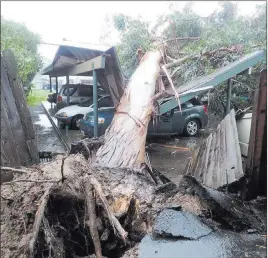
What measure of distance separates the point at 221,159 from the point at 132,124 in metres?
1.69

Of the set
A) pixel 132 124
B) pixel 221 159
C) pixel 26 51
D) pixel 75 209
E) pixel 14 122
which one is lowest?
pixel 75 209

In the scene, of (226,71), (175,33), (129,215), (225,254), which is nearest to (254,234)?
(225,254)

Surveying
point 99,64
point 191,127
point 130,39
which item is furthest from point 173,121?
point 99,64

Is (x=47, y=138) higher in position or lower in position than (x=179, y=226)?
lower

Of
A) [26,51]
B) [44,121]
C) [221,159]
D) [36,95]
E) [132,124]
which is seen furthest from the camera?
[44,121]

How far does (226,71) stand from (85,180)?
494 centimetres

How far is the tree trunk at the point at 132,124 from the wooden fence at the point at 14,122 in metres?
1.60

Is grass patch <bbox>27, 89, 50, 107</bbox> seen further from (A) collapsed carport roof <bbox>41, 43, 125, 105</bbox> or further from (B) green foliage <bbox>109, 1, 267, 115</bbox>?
(B) green foliage <bbox>109, 1, 267, 115</bbox>

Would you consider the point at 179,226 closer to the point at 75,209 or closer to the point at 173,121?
the point at 75,209

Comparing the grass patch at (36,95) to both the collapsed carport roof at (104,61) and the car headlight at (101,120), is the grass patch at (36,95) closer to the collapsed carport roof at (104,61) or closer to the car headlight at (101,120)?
the collapsed carport roof at (104,61)

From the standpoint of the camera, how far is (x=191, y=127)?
9.90m

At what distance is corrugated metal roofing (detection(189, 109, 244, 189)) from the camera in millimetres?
3436

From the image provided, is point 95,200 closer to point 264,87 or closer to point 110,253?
point 110,253

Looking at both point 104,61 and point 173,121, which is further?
point 173,121
